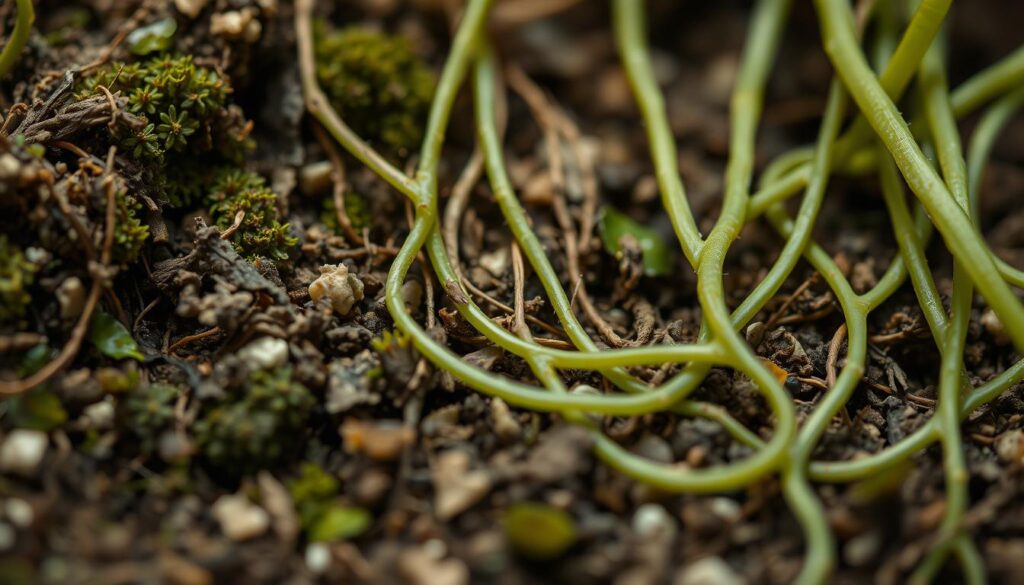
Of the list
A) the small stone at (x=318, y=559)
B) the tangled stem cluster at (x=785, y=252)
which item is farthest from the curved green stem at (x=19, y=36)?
the small stone at (x=318, y=559)

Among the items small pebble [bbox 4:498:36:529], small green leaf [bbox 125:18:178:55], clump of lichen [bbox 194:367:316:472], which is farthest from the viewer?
small green leaf [bbox 125:18:178:55]

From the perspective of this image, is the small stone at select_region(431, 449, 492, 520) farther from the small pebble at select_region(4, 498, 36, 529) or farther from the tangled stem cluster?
the small pebble at select_region(4, 498, 36, 529)

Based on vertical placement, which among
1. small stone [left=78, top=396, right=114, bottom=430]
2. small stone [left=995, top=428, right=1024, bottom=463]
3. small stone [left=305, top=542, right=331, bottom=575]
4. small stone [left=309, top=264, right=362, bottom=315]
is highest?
small stone [left=309, top=264, right=362, bottom=315]

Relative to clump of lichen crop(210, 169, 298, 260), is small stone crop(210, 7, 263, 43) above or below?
above

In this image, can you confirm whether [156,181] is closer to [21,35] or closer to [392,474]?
[21,35]

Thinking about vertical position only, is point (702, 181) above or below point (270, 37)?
below

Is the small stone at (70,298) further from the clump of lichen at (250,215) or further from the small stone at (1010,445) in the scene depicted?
the small stone at (1010,445)

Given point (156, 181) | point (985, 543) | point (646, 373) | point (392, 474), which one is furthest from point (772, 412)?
point (156, 181)

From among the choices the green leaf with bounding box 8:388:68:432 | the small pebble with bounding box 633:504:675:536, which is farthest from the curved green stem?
the small pebble with bounding box 633:504:675:536
